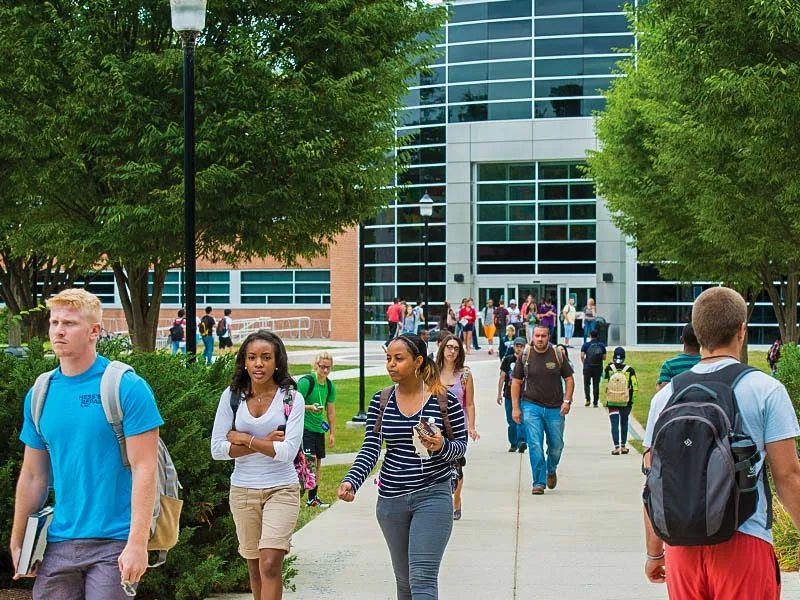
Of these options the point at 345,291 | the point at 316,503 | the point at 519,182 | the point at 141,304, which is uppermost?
the point at 519,182

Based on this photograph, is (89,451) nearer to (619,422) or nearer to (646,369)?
(619,422)

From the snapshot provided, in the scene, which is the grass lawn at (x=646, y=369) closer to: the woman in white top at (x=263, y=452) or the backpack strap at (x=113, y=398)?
the woman in white top at (x=263, y=452)

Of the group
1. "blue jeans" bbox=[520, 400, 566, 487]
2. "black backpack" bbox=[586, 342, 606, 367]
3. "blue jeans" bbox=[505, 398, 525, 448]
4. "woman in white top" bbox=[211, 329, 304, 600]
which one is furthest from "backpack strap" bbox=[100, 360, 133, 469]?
"black backpack" bbox=[586, 342, 606, 367]

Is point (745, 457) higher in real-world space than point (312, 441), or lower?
higher

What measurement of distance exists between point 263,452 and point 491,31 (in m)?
44.6

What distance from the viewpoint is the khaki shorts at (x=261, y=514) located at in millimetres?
6391

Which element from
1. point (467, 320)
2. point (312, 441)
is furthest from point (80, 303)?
point (467, 320)

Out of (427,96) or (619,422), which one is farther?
(427,96)

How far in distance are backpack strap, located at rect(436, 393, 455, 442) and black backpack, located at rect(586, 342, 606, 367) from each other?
16.0 m

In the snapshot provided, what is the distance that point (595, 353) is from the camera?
22.0 meters

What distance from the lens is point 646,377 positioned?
99.2 feet

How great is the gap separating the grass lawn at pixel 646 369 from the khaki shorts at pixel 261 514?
39.3 ft

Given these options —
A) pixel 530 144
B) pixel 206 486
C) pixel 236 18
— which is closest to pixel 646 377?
pixel 236 18

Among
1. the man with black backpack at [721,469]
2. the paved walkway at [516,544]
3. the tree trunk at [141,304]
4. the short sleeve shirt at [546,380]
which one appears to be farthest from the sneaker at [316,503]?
the tree trunk at [141,304]
